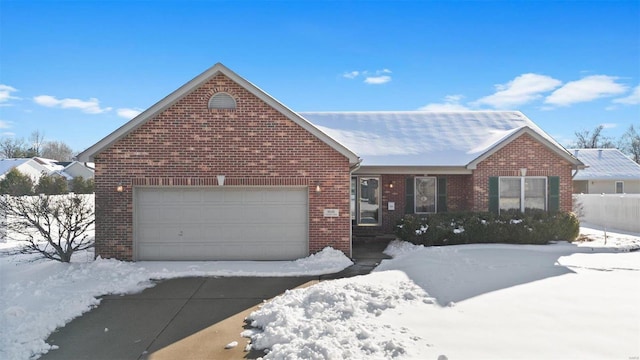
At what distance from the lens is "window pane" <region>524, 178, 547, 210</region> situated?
43.3 ft

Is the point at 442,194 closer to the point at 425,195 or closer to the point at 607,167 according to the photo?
the point at 425,195

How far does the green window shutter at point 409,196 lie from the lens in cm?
1483

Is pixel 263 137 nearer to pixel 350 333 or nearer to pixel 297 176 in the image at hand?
pixel 297 176

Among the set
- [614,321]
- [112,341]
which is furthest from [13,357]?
[614,321]

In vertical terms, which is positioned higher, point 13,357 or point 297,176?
point 297,176

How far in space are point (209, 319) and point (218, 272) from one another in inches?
119

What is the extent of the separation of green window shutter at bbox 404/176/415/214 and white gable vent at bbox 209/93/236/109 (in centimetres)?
778

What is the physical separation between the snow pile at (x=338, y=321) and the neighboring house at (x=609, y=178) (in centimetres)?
2750

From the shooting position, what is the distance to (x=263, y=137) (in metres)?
10.4

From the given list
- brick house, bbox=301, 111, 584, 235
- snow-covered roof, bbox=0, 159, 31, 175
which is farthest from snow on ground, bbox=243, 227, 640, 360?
snow-covered roof, bbox=0, 159, 31, 175

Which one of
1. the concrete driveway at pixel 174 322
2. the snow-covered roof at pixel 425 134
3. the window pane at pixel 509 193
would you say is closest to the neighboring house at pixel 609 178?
the snow-covered roof at pixel 425 134

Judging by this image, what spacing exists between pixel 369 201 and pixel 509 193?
17.2ft

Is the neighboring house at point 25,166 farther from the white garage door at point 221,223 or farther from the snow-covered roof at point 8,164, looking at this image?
the white garage door at point 221,223

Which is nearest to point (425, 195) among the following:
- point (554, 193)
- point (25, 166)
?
point (554, 193)
